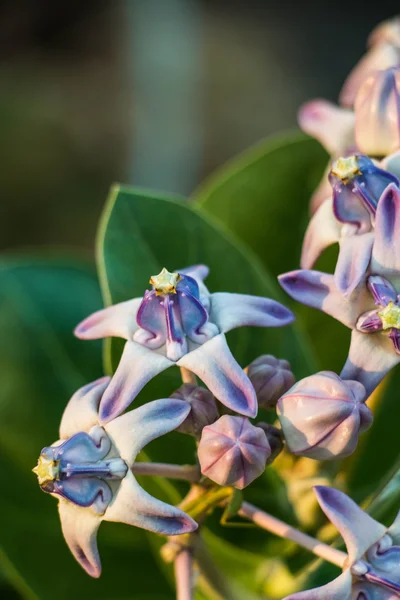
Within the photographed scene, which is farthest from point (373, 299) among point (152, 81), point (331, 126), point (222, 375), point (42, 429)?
point (152, 81)

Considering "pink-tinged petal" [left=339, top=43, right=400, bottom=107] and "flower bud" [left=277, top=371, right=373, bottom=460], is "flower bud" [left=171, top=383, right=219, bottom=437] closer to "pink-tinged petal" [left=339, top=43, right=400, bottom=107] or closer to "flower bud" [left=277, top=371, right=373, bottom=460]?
"flower bud" [left=277, top=371, right=373, bottom=460]

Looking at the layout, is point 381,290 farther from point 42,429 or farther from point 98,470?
point 42,429

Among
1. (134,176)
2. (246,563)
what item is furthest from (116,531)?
(134,176)

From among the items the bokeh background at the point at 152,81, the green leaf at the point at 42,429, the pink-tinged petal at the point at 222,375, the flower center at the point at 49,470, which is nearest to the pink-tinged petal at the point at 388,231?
the pink-tinged petal at the point at 222,375

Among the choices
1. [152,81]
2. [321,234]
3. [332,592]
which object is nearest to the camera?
[332,592]

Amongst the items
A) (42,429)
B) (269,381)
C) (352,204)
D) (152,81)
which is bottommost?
(42,429)

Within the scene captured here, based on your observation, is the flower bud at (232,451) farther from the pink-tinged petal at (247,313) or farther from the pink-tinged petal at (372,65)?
the pink-tinged petal at (372,65)

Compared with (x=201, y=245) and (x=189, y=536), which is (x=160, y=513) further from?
(x=201, y=245)

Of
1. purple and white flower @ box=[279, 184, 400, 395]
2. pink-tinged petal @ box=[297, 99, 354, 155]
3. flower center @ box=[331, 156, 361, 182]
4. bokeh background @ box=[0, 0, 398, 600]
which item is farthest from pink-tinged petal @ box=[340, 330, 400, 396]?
bokeh background @ box=[0, 0, 398, 600]
